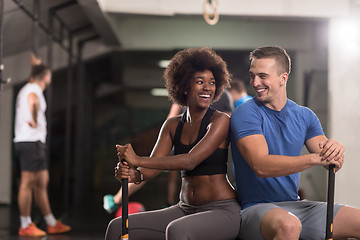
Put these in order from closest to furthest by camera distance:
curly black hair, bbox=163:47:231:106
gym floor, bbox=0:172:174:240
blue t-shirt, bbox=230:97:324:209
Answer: blue t-shirt, bbox=230:97:324:209, curly black hair, bbox=163:47:231:106, gym floor, bbox=0:172:174:240

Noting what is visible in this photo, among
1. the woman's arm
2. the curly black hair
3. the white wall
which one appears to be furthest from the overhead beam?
the woman's arm

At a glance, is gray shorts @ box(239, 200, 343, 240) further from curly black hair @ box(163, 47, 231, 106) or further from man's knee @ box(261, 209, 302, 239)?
curly black hair @ box(163, 47, 231, 106)

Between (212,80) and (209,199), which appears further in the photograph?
(212,80)

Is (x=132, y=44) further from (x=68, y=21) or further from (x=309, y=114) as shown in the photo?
(x=309, y=114)

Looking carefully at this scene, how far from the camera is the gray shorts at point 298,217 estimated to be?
7.03 feet

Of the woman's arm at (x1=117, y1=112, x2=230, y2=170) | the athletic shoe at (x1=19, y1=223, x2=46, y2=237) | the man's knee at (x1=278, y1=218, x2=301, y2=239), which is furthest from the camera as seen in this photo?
the athletic shoe at (x1=19, y1=223, x2=46, y2=237)

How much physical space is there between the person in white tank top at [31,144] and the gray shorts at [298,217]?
121 inches

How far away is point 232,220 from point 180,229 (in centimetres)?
26

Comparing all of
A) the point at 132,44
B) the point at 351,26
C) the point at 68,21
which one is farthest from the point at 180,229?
the point at 132,44

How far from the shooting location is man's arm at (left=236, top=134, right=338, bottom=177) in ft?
6.88

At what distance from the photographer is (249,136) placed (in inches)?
88.8

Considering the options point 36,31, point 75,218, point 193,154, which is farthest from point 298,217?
point 75,218

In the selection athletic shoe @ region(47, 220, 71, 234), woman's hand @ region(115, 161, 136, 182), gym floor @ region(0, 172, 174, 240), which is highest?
woman's hand @ region(115, 161, 136, 182)

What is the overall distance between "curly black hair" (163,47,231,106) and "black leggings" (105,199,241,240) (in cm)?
59
